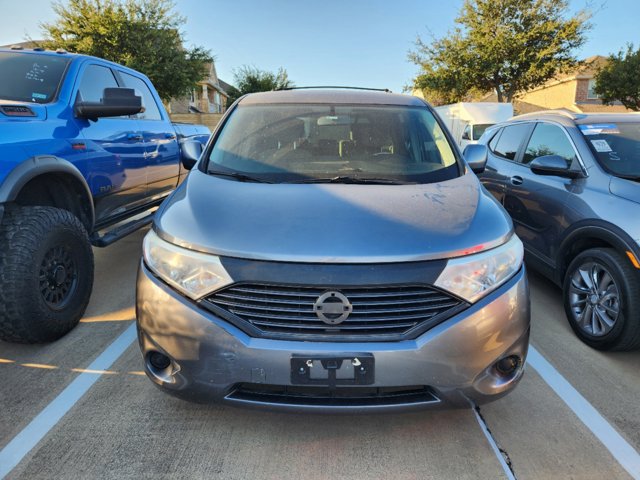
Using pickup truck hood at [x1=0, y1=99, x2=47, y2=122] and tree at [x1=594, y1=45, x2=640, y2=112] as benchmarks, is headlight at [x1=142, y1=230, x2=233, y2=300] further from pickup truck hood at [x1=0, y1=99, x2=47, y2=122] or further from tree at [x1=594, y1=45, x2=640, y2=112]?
tree at [x1=594, y1=45, x2=640, y2=112]

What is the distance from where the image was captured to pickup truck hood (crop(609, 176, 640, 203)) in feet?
10.2

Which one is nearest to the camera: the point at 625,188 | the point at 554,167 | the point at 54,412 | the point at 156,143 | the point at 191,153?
the point at 54,412

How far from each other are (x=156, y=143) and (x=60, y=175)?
1.85 meters

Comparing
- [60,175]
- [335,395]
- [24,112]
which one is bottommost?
[335,395]

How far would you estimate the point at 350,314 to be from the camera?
6.34 ft

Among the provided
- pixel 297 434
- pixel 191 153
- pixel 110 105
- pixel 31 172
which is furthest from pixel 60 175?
pixel 297 434

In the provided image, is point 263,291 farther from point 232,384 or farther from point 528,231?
point 528,231

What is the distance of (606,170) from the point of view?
3.46m

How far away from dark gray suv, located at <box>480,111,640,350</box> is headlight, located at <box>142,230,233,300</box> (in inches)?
104

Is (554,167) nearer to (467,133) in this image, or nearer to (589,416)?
(589,416)

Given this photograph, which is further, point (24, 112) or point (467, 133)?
point (467, 133)

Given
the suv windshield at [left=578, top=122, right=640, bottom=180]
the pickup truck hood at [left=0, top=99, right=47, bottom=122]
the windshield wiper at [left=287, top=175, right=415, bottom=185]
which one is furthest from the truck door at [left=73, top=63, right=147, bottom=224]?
the suv windshield at [left=578, top=122, right=640, bottom=180]

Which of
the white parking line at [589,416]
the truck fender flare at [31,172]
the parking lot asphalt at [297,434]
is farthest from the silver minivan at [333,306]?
the truck fender flare at [31,172]

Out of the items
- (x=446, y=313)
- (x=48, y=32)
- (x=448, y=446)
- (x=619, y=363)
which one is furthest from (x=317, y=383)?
(x=48, y=32)
